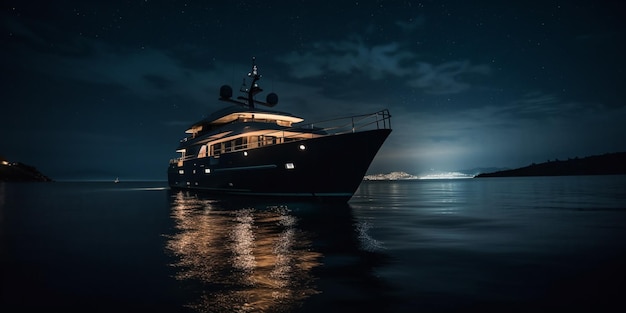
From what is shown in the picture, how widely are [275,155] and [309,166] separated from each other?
8.28 feet

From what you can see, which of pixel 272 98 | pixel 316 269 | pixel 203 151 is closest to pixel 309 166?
pixel 316 269

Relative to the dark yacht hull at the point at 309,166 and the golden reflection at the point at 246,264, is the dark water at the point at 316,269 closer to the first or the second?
the golden reflection at the point at 246,264

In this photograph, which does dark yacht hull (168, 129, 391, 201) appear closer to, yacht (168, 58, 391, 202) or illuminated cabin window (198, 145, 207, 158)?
yacht (168, 58, 391, 202)

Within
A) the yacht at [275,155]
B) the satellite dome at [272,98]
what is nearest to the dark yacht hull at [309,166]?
the yacht at [275,155]

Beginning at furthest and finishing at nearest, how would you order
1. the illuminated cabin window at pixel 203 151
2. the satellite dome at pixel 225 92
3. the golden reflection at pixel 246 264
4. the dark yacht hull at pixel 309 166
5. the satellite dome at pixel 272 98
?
the satellite dome at pixel 272 98 → the satellite dome at pixel 225 92 → the illuminated cabin window at pixel 203 151 → the dark yacht hull at pixel 309 166 → the golden reflection at pixel 246 264

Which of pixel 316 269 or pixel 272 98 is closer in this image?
pixel 316 269

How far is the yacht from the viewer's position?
1791cm

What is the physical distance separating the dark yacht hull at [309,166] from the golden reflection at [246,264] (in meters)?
7.57

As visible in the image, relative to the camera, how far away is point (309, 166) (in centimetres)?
1892

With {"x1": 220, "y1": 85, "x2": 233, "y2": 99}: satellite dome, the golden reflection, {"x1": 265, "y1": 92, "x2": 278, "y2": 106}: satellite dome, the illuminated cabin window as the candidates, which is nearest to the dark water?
the golden reflection

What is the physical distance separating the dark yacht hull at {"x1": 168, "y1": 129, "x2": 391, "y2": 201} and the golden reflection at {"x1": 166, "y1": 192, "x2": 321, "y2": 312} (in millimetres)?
7568

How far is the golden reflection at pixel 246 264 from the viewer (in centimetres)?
428

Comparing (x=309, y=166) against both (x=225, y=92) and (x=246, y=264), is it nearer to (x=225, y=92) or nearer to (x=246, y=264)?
(x=246, y=264)

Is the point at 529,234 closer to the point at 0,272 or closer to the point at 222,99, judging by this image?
the point at 0,272
